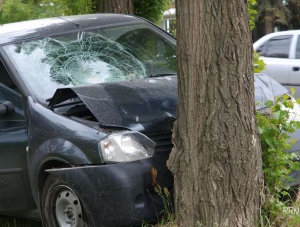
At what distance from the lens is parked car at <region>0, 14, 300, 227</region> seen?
4.62m

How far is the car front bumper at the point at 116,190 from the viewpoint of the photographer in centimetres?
455

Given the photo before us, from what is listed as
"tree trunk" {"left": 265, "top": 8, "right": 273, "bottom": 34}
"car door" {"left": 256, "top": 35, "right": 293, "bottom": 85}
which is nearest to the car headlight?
"car door" {"left": 256, "top": 35, "right": 293, "bottom": 85}

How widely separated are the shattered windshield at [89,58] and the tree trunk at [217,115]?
1.31 m

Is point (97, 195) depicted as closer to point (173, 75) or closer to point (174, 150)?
point (174, 150)

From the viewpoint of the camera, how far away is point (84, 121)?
4840 millimetres

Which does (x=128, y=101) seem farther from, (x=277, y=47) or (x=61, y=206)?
(x=277, y=47)

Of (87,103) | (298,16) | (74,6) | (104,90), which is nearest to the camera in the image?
(87,103)

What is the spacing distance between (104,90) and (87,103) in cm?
37

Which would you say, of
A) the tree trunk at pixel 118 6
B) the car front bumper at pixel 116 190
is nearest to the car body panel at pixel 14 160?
the car front bumper at pixel 116 190

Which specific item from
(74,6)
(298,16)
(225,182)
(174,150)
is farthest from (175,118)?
(298,16)

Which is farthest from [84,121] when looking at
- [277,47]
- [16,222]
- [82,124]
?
[277,47]

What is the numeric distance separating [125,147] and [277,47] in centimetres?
862

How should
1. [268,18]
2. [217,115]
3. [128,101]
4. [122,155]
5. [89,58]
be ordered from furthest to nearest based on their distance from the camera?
[268,18] → [89,58] → [128,101] → [122,155] → [217,115]

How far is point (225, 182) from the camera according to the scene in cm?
449
